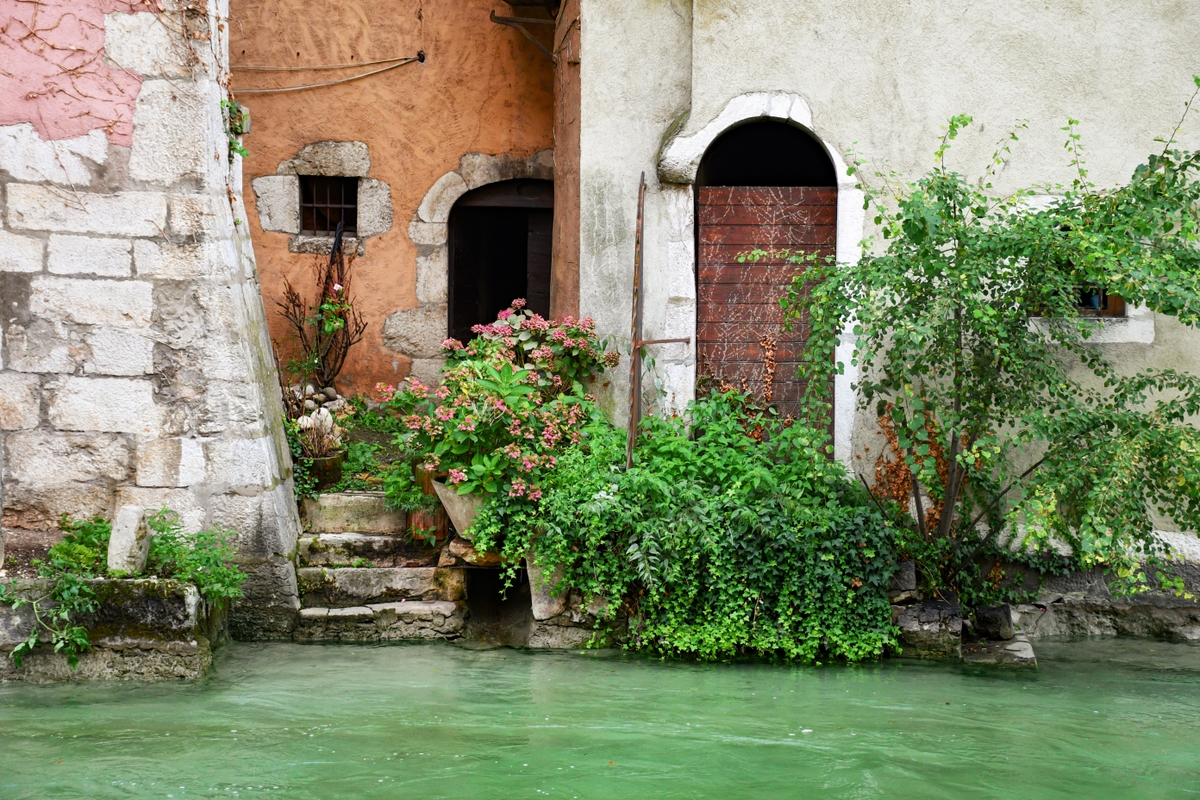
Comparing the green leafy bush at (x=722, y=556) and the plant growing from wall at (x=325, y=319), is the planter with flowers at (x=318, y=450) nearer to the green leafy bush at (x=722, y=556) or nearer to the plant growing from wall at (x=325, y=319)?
the green leafy bush at (x=722, y=556)

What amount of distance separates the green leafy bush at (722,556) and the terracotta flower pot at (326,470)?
125 cm

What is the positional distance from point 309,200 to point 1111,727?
6.51 meters

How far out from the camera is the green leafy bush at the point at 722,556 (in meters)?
5.83

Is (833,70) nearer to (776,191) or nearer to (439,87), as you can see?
(776,191)

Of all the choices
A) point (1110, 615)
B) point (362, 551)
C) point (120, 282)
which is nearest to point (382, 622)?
point (362, 551)

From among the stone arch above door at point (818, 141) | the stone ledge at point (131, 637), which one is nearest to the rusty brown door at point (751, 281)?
the stone arch above door at point (818, 141)

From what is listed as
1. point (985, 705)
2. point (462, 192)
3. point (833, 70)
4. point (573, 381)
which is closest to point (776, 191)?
point (833, 70)

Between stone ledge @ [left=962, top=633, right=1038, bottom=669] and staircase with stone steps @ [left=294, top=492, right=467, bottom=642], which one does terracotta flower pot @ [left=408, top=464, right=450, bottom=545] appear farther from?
stone ledge @ [left=962, top=633, right=1038, bottom=669]

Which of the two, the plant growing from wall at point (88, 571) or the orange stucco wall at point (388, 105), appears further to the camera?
the orange stucco wall at point (388, 105)

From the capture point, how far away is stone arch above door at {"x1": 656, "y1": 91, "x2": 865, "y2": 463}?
22.2ft

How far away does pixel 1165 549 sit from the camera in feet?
18.6

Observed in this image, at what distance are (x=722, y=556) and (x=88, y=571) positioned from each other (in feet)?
10.2

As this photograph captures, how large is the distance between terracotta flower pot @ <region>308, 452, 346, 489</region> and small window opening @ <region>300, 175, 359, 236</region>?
8.05ft

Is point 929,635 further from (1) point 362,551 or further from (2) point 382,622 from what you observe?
(1) point 362,551
